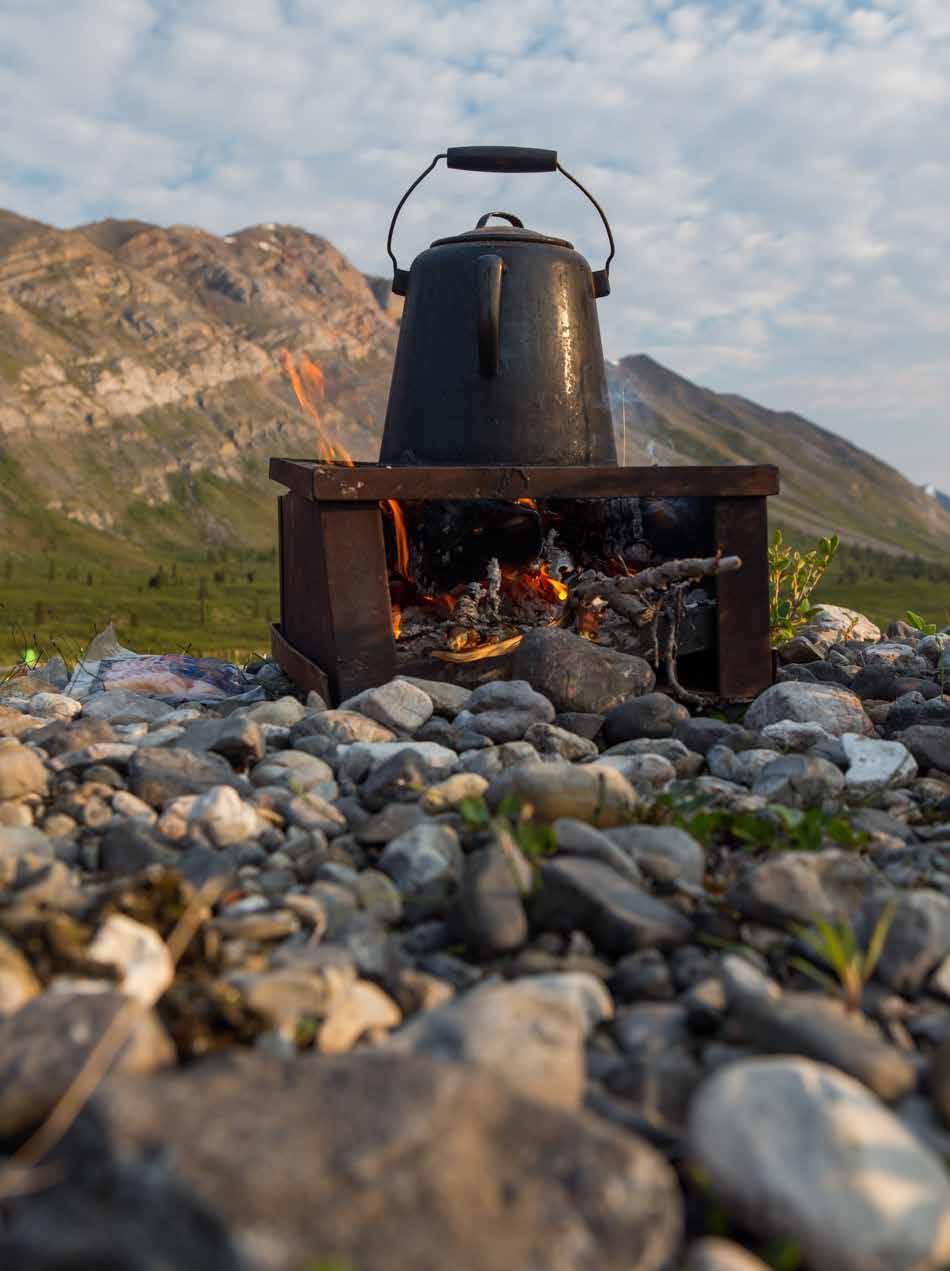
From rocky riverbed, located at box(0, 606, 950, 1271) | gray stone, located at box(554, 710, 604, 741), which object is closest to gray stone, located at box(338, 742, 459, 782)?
rocky riverbed, located at box(0, 606, 950, 1271)

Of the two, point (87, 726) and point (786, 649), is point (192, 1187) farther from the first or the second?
point (786, 649)

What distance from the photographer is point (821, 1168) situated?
4.22ft

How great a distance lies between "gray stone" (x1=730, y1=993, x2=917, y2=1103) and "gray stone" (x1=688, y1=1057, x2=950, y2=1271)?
3.2 inches

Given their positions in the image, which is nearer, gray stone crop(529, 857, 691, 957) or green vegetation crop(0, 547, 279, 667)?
gray stone crop(529, 857, 691, 957)

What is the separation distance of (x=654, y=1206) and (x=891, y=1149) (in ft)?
0.99

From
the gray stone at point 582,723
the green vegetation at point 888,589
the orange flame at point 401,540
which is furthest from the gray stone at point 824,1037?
the green vegetation at point 888,589

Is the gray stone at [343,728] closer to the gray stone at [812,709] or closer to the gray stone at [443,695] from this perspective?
the gray stone at [443,695]

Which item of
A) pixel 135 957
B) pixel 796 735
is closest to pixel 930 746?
pixel 796 735

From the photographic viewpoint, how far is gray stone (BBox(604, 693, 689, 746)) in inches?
139

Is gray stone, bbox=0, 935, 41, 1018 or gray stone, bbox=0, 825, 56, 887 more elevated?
gray stone, bbox=0, 825, 56, 887

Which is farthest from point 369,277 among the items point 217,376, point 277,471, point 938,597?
point 277,471

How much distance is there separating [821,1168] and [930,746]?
7.16 ft

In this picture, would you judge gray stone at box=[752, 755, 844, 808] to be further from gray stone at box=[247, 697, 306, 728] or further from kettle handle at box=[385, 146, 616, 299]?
kettle handle at box=[385, 146, 616, 299]

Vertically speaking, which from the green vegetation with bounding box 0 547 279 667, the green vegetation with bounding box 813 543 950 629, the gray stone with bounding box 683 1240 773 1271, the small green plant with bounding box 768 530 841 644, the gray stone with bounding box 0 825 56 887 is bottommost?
the green vegetation with bounding box 813 543 950 629
